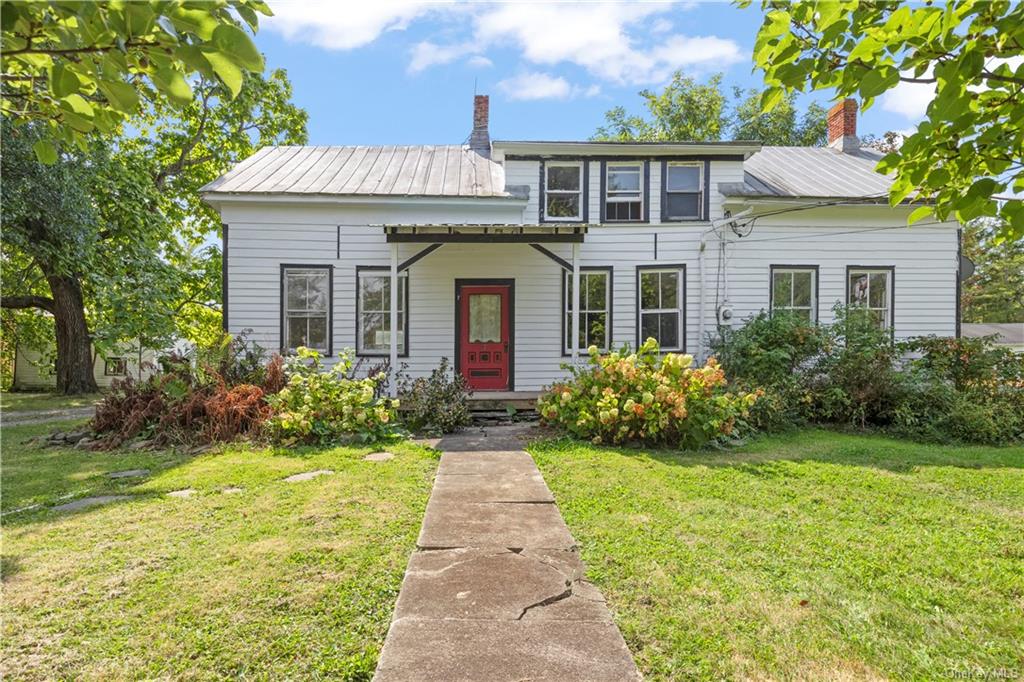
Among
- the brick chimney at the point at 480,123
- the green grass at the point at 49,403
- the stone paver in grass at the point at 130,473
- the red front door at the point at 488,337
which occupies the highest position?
the brick chimney at the point at 480,123

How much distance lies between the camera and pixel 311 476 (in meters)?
5.41

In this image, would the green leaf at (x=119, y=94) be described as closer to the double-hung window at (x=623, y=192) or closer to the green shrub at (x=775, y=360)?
the green shrub at (x=775, y=360)

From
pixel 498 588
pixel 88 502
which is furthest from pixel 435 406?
pixel 498 588

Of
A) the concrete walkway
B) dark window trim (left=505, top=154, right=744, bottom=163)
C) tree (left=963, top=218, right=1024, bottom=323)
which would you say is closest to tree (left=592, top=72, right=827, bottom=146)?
tree (left=963, top=218, right=1024, bottom=323)

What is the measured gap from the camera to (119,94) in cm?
141

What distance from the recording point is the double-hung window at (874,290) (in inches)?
407

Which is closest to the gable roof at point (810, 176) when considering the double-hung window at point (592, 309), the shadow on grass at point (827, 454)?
the double-hung window at point (592, 309)

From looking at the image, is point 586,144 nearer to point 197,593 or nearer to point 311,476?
point 311,476

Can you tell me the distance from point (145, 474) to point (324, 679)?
4.76m

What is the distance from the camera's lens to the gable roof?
1023 centimetres

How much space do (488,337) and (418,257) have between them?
2.06 meters

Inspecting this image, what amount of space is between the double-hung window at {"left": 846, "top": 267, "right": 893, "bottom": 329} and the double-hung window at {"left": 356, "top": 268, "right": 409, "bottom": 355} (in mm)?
8719

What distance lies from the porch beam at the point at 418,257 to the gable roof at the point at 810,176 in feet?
18.5

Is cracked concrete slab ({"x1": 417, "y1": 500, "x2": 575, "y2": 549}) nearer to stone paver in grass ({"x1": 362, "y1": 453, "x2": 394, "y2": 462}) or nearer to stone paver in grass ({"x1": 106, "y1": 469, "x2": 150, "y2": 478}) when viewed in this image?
stone paver in grass ({"x1": 362, "y1": 453, "x2": 394, "y2": 462})
